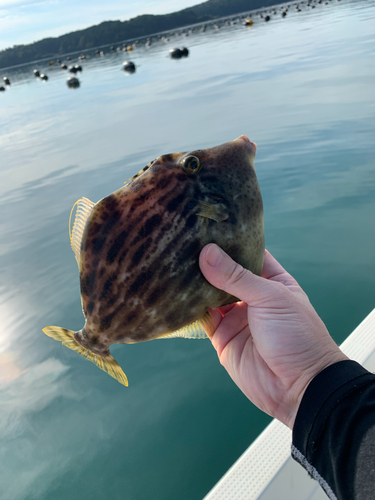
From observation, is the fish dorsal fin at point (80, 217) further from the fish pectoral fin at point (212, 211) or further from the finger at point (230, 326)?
the finger at point (230, 326)

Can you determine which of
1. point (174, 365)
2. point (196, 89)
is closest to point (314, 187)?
point (174, 365)

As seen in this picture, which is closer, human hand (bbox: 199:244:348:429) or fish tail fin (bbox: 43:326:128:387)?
human hand (bbox: 199:244:348:429)

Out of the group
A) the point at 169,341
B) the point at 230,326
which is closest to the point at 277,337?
the point at 230,326

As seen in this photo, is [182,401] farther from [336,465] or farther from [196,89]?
[196,89]

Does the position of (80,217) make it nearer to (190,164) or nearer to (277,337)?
(190,164)

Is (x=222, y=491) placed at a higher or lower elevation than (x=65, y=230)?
lower

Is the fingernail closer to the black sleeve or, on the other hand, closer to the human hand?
the human hand

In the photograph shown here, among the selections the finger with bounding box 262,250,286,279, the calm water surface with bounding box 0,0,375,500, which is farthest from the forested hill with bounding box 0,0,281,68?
the finger with bounding box 262,250,286,279
